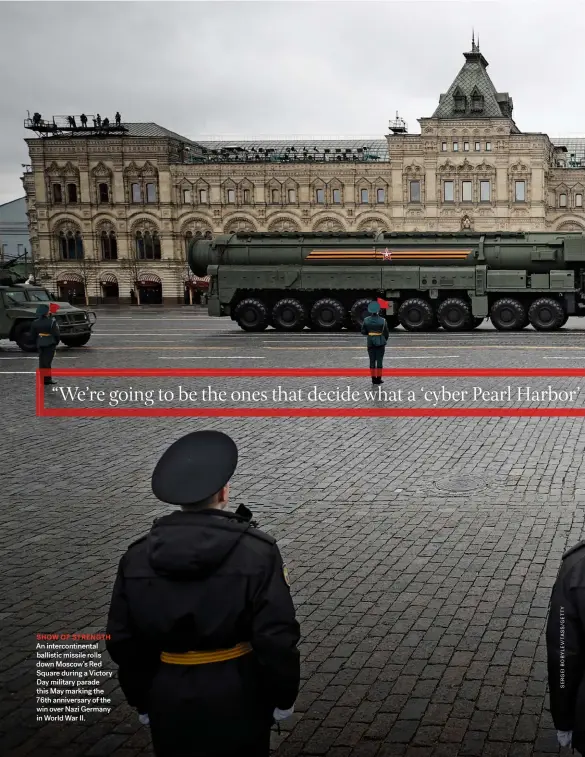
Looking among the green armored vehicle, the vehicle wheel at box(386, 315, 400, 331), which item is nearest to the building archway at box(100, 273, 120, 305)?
the green armored vehicle

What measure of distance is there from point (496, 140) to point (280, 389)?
55.0 meters

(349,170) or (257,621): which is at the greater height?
(349,170)

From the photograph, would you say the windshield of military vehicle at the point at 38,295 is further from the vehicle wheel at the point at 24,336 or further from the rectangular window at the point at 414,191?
the rectangular window at the point at 414,191

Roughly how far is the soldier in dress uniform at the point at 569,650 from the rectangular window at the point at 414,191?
66.9m

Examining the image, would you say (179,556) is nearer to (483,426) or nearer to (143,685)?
(143,685)

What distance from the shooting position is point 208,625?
10.4 feet

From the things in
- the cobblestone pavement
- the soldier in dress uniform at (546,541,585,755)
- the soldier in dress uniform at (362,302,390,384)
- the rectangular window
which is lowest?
the cobblestone pavement

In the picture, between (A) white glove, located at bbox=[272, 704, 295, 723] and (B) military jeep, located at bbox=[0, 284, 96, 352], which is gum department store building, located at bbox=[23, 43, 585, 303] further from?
(A) white glove, located at bbox=[272, 704, 295, 723]

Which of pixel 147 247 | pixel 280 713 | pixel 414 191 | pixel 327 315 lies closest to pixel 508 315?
pixel 327 315

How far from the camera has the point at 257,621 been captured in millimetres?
3211

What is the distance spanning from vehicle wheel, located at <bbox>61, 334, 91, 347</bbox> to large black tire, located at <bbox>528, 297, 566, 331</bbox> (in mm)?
14995

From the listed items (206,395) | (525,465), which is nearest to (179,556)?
(525,465)

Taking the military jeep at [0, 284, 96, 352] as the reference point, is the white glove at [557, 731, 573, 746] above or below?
below

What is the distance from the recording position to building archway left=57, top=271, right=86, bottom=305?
71625 millimetres
